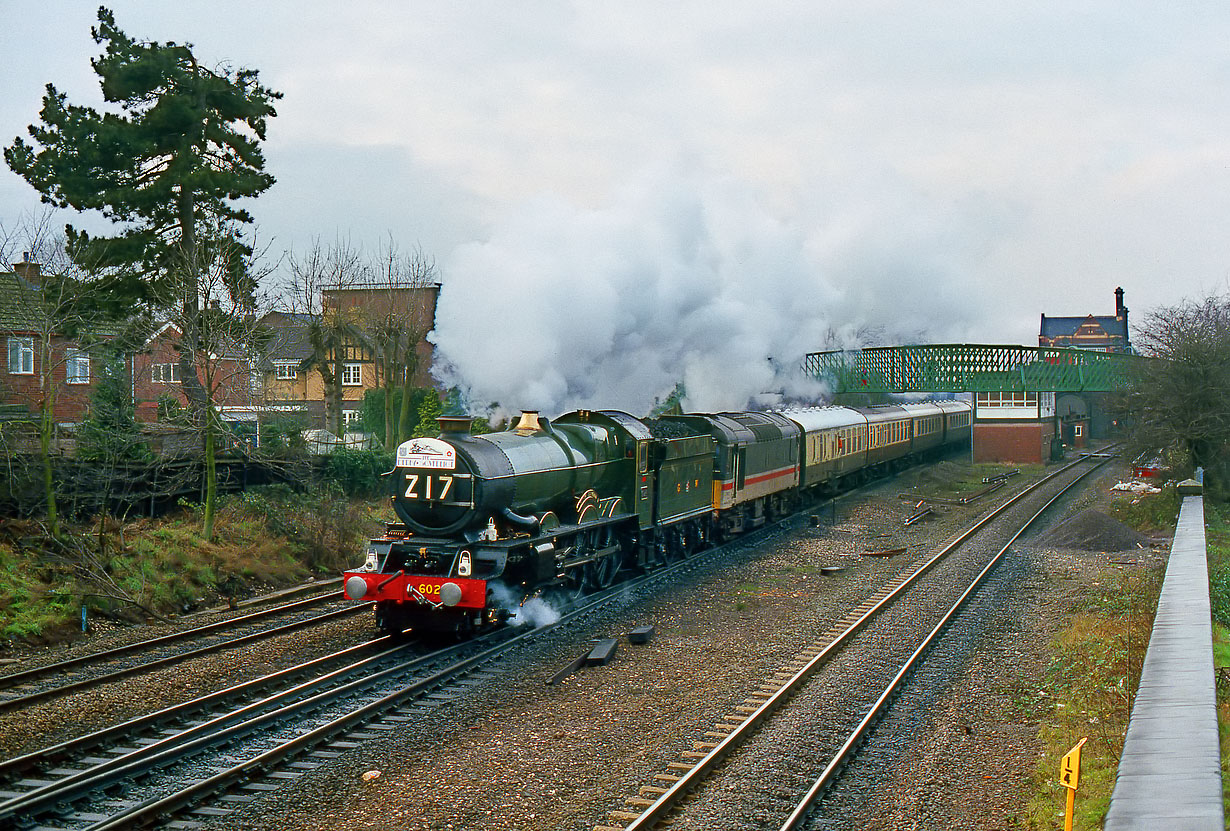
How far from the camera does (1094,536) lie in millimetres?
24188

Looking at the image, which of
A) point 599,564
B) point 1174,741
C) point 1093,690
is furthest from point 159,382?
point 1174,741

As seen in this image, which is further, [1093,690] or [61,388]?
[61,388]

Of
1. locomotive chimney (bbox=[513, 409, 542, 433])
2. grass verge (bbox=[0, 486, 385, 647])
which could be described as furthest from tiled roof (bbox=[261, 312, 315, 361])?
locomotive chimney (bbox=[513, 409, 542, 433])

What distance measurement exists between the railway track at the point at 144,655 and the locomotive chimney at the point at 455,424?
3.78 m

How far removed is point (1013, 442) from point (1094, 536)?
87.0ft

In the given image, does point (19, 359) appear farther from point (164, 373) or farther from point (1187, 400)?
point (1187, 400)

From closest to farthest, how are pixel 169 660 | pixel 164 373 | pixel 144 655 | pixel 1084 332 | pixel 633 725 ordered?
pixel 633 725, pixel 169 660, pixel 144 655, pixel 164 373, pixel 1084 332

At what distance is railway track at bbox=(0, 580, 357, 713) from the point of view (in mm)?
11250

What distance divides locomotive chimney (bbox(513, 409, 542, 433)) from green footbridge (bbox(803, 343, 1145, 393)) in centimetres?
2883

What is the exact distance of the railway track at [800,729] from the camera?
805 centimetres

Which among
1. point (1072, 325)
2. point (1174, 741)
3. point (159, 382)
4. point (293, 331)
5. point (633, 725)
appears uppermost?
point (1072, 325)

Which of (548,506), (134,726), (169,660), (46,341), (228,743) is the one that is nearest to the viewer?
(228,743)

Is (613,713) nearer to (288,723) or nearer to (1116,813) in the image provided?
(288,723)

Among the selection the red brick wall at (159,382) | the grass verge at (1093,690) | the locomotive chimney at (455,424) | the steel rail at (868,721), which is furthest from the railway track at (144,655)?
the red brick wall at (159,382)
